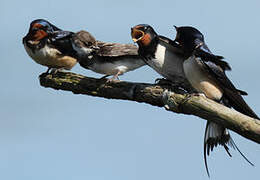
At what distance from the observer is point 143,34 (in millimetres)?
6926

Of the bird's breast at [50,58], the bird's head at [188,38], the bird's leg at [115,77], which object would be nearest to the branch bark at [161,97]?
the bird's leg at [115,77]

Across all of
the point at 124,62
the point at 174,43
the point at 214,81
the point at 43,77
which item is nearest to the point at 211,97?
the point at 214,81

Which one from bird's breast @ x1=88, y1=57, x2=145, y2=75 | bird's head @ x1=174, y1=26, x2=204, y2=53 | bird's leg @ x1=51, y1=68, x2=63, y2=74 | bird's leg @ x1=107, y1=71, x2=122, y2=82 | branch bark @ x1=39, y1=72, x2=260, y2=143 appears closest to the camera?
branch bark @ x1=39, y1=72, x2=260, y2=143

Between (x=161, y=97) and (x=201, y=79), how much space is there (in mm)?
439

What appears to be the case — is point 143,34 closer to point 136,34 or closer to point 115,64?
point 136,34

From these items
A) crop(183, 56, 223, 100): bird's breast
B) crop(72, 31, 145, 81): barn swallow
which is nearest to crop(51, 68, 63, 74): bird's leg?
crop(72, 31, 145, 81): barn swallow

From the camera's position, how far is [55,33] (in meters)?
8.15

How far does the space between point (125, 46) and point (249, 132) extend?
2469mm

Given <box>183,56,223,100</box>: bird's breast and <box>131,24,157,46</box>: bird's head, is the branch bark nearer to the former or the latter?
<box>183,56,223,100</box>: bird's breast

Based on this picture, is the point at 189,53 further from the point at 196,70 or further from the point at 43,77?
the point at 43,77

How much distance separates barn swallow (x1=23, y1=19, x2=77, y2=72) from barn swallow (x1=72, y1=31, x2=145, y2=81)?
27 centimetres

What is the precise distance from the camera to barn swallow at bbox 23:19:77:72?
803 centimetres

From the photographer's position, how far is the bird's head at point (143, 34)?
693cm

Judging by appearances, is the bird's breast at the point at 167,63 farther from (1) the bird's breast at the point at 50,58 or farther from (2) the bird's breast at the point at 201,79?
(1) the bird's breast at the point at 50,58
